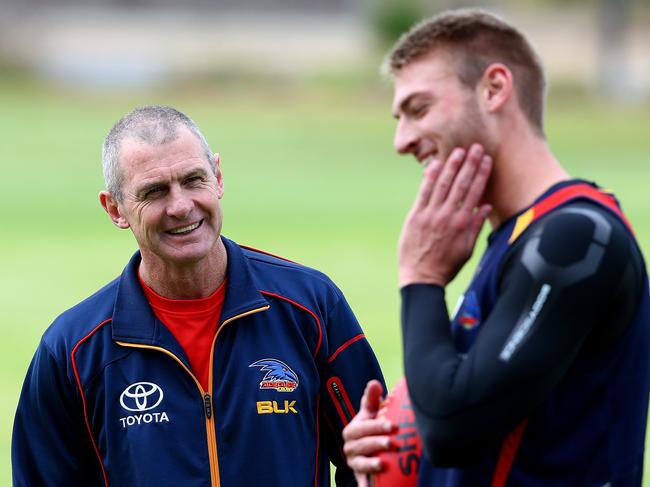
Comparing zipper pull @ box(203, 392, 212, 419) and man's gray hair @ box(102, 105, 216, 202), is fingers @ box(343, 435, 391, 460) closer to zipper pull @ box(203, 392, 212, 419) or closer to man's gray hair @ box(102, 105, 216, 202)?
zipper pull @ box(203, 392, 212, 419)

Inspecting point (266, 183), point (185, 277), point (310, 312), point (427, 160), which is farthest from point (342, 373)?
point (266, 183)

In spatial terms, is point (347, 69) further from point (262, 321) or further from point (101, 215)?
point (262, 321)

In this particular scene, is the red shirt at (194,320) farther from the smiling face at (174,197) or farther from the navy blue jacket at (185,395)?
the smiling face at (174,197)

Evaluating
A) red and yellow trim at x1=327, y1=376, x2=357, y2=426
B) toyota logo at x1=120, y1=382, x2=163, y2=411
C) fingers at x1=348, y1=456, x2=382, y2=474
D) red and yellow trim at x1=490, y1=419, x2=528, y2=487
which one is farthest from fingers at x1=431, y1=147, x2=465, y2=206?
toyota logo at x1=120, y1=382, x2=163, y2=411

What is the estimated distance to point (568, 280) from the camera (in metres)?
3.24

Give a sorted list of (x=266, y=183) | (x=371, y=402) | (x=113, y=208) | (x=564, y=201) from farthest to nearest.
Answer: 1. (x=266, y=183)
2. (x=113, y=208)
3. (x=371, y=402)
4. (x=564, y=201)

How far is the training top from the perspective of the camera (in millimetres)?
3252

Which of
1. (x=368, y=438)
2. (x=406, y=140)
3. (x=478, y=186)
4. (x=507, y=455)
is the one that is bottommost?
(x=507, y=455)

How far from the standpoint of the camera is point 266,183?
104ft

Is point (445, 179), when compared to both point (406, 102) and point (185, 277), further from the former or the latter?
point (185, 277)

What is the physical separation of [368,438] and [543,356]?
73 cm

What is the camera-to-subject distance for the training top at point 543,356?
10.7 ft

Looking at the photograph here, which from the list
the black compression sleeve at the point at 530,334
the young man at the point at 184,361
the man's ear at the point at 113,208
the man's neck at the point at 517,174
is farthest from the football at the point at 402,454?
the man's ear at the point at 113,208

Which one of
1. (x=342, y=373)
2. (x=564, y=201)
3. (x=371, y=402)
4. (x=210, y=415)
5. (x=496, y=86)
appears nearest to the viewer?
(x=564, y=201)
